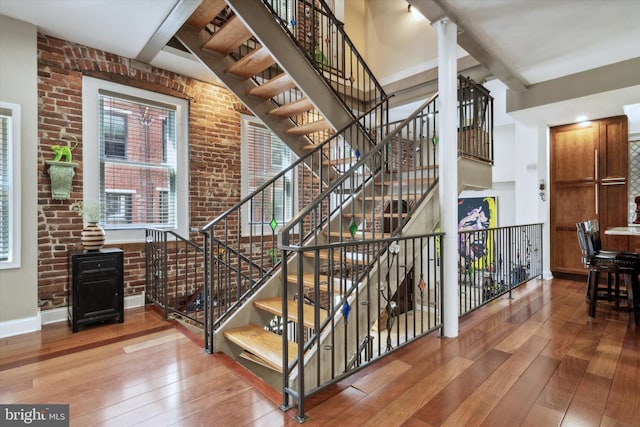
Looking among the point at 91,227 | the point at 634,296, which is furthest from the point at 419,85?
the point at 91,227

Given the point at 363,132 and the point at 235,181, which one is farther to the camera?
the point at 235,181

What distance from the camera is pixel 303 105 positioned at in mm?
3510

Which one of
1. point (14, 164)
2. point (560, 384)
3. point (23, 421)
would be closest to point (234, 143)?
point (14, 164)

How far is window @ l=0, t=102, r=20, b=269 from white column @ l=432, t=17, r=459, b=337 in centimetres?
402

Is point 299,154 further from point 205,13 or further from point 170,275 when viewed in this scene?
point 170,275

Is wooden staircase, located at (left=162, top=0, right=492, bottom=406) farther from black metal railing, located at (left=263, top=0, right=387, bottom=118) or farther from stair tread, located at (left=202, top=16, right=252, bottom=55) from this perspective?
black metal railing, located at (left=263, top=0, right=387, bottom=118)

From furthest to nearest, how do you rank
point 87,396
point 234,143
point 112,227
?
point 234,143 < point 112,227 < point 87,396

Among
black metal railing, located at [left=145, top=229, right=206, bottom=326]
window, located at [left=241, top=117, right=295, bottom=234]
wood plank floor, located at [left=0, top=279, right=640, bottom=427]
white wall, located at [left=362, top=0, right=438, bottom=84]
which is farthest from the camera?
white wall, located at [left=362, top=0, right=438, bottom=84]

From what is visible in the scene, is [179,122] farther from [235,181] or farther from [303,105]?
[303,105]

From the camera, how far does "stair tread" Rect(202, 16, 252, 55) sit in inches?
116

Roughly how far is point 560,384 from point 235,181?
4.25 metres

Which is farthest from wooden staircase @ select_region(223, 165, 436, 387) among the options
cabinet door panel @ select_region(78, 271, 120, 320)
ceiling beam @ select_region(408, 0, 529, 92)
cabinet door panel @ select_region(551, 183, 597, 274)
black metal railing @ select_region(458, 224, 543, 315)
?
cabinet door panel @ select_region(551, 183, 597, 274)

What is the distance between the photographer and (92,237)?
10.9 ft

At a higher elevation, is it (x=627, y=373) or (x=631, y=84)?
(x=631, y=84)
